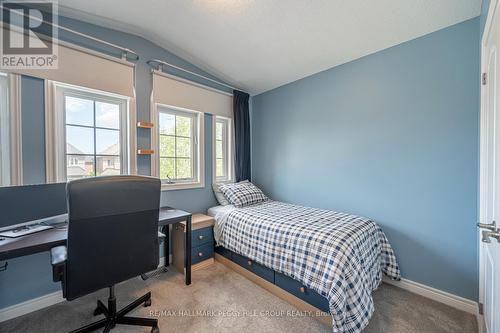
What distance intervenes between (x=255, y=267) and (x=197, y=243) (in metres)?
0.75

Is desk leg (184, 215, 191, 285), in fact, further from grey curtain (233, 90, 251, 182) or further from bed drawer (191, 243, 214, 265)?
grey curtain (233, 90, 251, 182)

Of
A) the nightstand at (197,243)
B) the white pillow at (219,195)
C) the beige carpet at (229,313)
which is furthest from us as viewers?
the white pillow at (219,195)

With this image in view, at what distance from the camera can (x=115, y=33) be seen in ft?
7.28

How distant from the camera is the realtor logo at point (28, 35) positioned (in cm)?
164

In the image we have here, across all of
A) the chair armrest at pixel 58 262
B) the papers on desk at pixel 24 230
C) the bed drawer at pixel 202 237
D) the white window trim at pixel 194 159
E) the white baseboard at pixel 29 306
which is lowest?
the white baseboard at pixel 29 306

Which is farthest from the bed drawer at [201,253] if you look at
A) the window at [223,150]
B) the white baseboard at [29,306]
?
the white baseboard at [29,306]

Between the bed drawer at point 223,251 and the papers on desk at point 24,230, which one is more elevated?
the papers on desk at point 24,230

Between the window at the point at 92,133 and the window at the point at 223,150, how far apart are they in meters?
1.33

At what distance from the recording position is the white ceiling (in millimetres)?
1748

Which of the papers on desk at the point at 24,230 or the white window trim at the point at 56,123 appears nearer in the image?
the papers on desk at the point at 24,230

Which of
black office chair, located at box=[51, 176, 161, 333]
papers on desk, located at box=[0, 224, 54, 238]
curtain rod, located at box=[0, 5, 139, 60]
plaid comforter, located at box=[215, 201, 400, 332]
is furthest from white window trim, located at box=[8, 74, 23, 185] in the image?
plaid comforter, located at box=[215, 201, 400, 332]

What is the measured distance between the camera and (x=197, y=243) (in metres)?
2.43

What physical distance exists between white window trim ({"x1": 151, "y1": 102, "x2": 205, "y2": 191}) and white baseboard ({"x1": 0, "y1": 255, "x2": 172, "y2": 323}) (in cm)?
133

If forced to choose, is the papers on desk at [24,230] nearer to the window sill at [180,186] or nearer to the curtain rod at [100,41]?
the window sill at [180,186]
